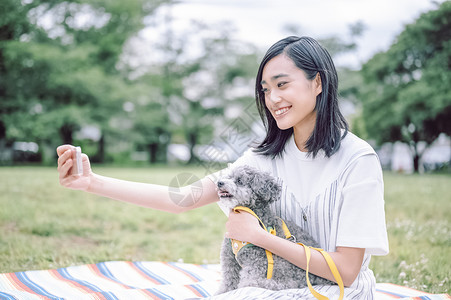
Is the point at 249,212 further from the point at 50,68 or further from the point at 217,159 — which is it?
the point at 50,68

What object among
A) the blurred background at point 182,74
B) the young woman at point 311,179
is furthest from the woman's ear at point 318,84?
the blurred background at point 182,74

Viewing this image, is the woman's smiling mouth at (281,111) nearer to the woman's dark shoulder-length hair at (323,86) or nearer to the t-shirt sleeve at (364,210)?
the woman's dark shoulder-length hair at (323,86)

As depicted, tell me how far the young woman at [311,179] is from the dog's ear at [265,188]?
13 cm

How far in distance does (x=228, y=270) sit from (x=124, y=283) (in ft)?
3.95

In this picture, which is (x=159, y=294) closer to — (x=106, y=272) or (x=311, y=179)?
(x=106, y=272)

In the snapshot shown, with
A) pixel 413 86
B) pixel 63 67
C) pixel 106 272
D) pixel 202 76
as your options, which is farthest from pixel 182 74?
pixel 106 272

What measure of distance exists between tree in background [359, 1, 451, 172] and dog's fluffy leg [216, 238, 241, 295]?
7541 mm

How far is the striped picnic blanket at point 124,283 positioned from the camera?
2609mm

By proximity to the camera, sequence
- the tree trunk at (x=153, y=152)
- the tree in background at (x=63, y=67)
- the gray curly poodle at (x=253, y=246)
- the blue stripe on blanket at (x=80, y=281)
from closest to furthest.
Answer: the gray curly poodle at (x=253, y=246), the blue stripe on blanket at (x=80, y=281), the tree in background at (x=63, y=67), the tree trunk at (x=153, y=152)

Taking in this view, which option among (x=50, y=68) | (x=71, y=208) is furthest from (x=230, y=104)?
(x=71, y=208)

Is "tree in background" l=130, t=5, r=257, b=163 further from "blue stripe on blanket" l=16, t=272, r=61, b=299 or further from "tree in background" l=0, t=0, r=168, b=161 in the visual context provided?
"blue stripe on blanket" l=16, t=272, r=61, b=299

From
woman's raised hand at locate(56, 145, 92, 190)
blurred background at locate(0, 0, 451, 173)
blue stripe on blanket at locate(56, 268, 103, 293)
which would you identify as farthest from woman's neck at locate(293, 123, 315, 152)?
blurred background at locate(0, 0, 451, 173)

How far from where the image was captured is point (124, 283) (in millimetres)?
3047

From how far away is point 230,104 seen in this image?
31.1 meters
